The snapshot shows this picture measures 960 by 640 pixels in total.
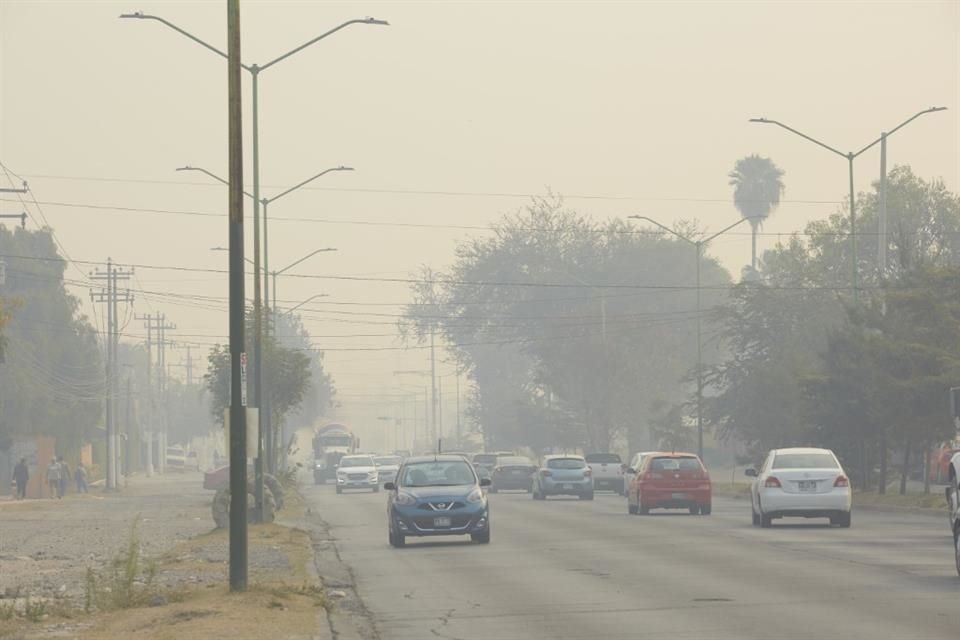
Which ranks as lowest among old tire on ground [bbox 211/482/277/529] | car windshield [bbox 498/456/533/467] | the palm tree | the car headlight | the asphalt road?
the asphalt road

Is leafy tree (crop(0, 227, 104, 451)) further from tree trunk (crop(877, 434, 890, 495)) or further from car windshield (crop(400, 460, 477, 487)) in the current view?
car windshield (crop(400, 460, 477, 487))

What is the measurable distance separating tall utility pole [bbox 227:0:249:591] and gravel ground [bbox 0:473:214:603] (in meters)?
2.29

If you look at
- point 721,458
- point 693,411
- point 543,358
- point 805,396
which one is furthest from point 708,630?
point 543,358

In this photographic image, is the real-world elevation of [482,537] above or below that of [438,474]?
below

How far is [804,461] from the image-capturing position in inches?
1497

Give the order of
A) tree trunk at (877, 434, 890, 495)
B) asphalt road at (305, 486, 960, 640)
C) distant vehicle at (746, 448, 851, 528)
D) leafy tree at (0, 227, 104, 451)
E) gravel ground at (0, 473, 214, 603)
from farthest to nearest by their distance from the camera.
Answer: leafy tree at (0, 227, 104, 451)
tree trunk at (877, 434, 890, 495)
distant vehicle at (746, 448, 851, 528)
gravel ground at (0, 473, 214, 603)
asphalt road at (305, 486, 960, 640)

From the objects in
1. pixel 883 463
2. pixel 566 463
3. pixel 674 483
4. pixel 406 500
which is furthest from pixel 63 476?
pixel 406 500

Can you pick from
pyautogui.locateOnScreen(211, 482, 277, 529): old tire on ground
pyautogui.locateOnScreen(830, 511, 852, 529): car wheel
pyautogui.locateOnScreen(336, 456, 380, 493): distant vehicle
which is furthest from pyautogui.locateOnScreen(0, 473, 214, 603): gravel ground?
pyautogui.locateOnScreen(830, 511, 852, 529): car wheel

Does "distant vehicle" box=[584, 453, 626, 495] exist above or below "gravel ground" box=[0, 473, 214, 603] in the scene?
above

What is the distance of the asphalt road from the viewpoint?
17953 millimetres

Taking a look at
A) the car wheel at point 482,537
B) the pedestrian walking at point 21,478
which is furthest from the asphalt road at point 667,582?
the pedestrian walking at point 21,478

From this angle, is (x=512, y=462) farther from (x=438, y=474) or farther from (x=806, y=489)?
(x=438, y=474)

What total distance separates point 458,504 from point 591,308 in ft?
302

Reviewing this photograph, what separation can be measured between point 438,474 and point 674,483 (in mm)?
13438
